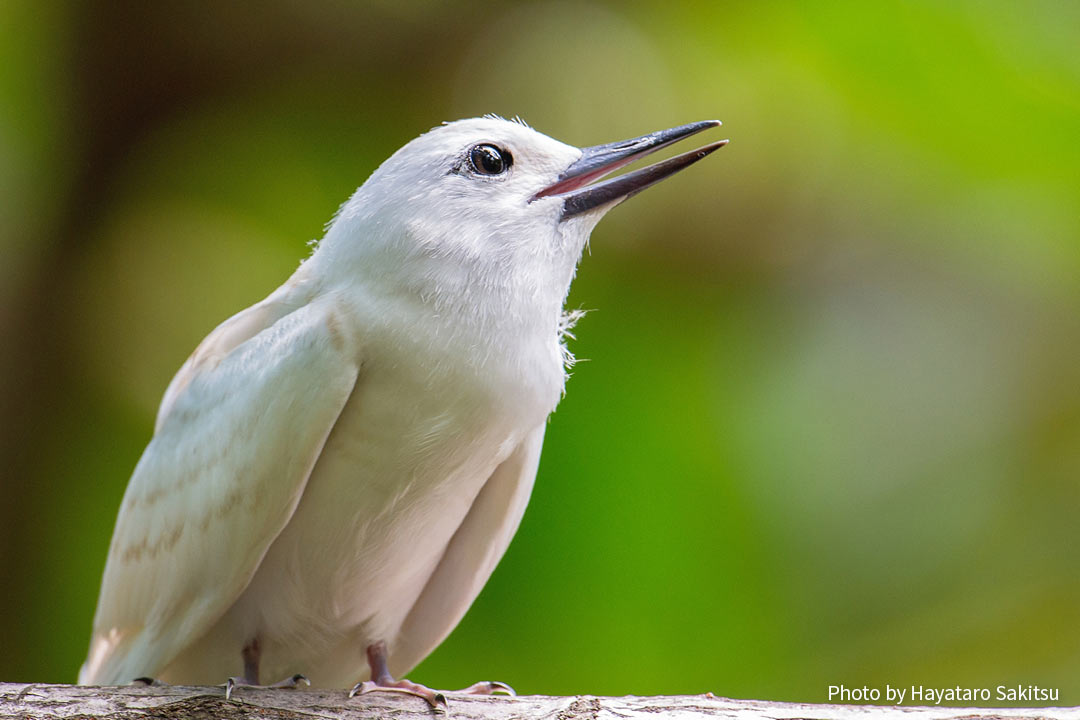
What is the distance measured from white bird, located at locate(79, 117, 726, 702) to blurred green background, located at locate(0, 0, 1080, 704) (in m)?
1.27

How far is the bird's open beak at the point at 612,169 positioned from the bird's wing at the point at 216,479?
0.60 metres

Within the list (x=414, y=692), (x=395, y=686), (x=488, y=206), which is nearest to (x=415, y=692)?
(x=414, y=692)

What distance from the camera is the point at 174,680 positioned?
2.89m

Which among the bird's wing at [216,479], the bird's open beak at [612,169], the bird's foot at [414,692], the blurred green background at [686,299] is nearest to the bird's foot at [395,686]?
the bird's foot at [414,692]

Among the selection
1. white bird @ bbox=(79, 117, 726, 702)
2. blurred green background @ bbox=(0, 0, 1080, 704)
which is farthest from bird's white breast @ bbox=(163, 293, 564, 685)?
Result: blurred green background @ bbox=(0, 0, 1080, 704)

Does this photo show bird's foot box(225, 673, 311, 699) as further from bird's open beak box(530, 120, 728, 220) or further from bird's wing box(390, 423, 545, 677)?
bird's open beak box(530, 120, 728, 220)

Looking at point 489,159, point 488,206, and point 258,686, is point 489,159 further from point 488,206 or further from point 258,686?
point 258,686

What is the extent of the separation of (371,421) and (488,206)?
0.55m

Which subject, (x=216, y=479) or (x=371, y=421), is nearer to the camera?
(x=371, y=421)

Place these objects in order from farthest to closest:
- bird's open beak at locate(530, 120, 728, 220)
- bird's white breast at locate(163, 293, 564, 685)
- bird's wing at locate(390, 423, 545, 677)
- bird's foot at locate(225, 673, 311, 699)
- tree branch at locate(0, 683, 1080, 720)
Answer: bird's wing at locate(390, 423, 545, 677), bird's open beak at locate(530, 120, 728, 220), bird's white breast at locate(163, 293, 564, 685), bird's foot at locate(225, 673, 311, 699), tree branch at locate(0, 683, 1080, 720)

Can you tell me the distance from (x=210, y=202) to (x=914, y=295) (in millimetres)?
2839

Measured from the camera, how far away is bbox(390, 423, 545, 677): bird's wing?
9.04 feet

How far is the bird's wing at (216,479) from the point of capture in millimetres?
2467

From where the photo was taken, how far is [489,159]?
2.63 metres
